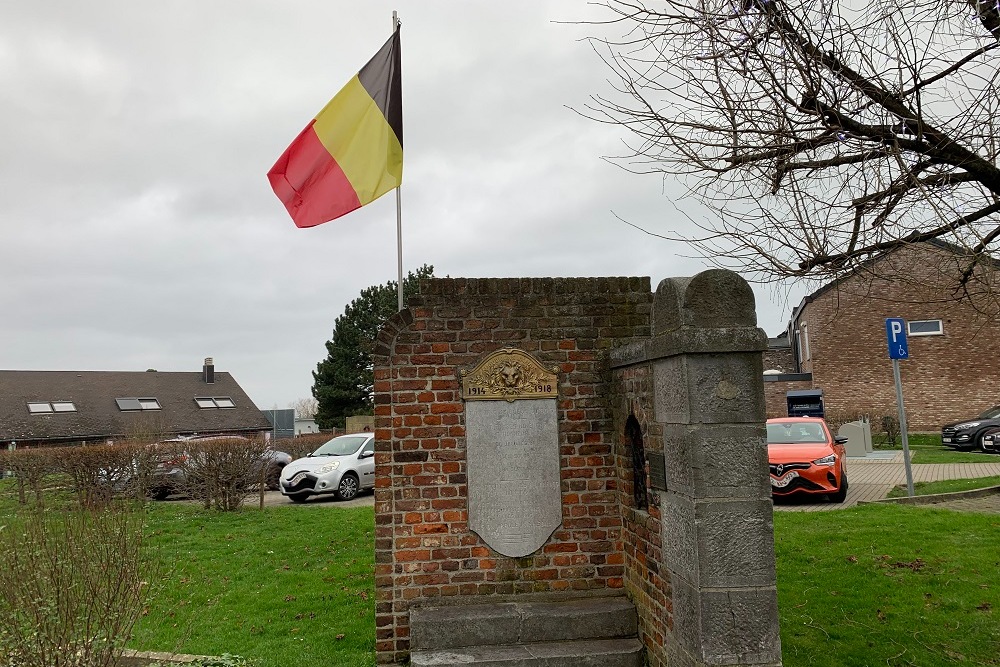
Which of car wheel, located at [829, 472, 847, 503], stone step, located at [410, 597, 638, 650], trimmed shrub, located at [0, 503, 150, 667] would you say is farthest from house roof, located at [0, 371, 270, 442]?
stone step, located at [410, 597, 638, 650]

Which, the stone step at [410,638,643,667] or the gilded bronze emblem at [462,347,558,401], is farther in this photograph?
the gilded bronze emblem at [462,347,558,401]

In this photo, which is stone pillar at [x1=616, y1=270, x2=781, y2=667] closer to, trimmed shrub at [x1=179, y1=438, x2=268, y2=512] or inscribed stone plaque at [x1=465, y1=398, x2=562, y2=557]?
inscribed stone plaque at [x1=465, y1=398, x2=562, y2=557]

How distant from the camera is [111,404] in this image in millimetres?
36719

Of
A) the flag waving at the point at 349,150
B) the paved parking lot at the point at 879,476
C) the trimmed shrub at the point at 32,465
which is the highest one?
the flag waving at the point at 349,150

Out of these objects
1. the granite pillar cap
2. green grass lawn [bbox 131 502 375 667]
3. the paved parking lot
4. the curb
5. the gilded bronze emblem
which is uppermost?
the granite pillar cap

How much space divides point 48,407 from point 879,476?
1383 inches

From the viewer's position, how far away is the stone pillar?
3.73m

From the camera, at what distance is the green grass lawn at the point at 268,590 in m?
5.73

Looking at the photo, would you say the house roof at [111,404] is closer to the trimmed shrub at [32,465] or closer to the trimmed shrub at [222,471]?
the trimmed shrub at [32,465]

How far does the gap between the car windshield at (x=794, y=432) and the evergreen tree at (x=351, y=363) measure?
2865 centimetres

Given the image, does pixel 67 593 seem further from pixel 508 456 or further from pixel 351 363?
pixel 351 363

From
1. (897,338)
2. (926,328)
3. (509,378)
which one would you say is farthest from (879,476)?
(926,328)

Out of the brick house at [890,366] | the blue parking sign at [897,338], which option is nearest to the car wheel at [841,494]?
the blue parking sign at [897,338]

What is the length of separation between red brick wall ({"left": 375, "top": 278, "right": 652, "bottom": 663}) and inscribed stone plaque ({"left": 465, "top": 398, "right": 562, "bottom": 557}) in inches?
2.7
